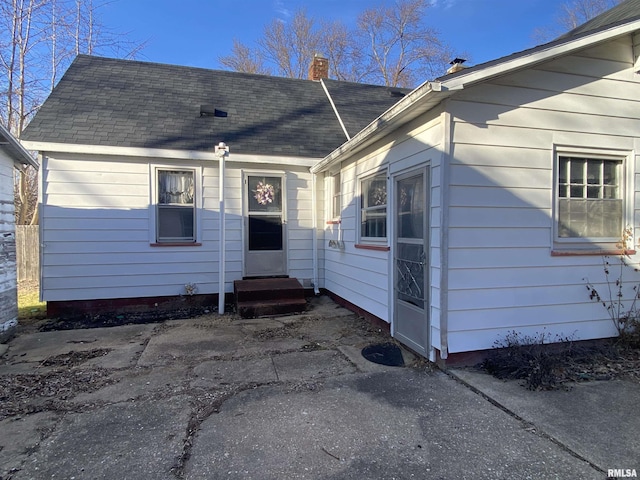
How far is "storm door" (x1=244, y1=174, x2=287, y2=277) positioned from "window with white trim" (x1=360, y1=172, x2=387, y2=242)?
219cm

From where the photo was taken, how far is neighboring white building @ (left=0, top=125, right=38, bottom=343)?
195 inches

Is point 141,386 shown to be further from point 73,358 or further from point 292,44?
point 292,44

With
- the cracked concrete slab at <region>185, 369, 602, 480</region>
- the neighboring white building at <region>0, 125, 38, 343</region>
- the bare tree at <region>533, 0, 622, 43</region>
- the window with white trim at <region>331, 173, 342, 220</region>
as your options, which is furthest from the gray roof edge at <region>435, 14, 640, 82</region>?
the bare tree at <region>533, 0, 622, 43</region>

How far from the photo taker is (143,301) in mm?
6715

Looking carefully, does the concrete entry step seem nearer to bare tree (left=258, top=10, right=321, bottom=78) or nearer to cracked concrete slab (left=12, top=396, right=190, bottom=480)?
cracked concrete slab (left=12, top=396, right=190, bottom=480)

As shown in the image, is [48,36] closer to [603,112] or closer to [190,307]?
[190,307]

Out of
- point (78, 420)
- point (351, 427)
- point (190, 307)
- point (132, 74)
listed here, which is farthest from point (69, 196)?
point (351, 427)

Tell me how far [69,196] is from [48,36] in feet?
37.3

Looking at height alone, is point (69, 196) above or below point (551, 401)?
above

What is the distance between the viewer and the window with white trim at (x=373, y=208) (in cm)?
503

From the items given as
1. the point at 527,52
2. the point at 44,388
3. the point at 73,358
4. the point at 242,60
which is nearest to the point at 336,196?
the point at 527,52

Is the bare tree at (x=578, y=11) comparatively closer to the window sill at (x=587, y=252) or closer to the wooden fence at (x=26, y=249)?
the window sill at (x=587, y=252)

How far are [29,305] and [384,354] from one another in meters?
7.17

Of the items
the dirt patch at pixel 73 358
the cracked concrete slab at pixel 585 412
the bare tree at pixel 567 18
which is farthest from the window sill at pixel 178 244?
A: the bare tree at pixel 567 18
